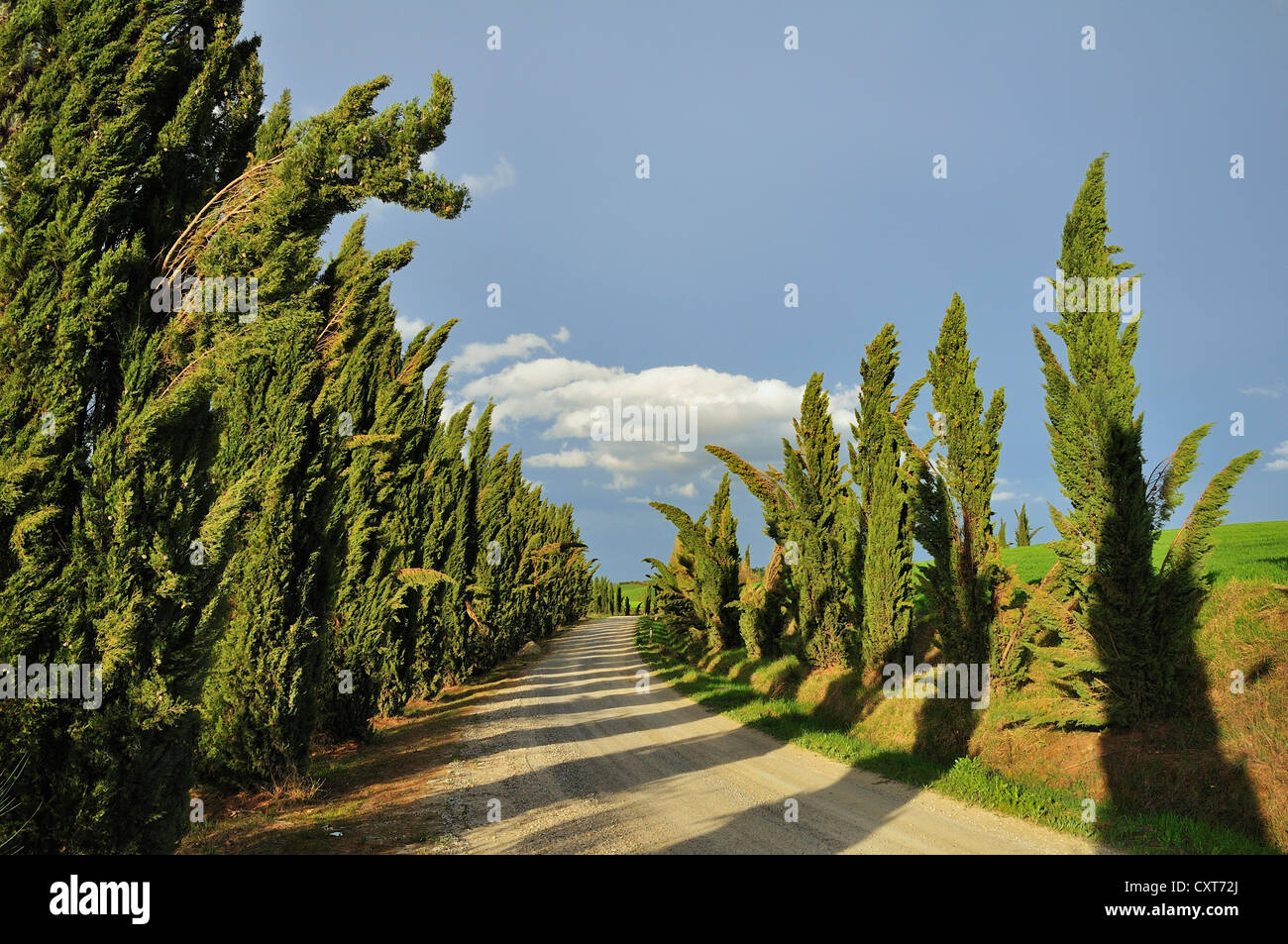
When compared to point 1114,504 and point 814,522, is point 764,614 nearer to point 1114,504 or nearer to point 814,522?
point 814,522

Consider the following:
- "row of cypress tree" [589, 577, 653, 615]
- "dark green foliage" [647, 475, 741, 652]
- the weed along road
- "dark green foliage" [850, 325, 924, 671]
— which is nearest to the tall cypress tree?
the weed along road

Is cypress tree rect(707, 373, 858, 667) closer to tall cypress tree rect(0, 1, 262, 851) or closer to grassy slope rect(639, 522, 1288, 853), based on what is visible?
grassy slope rect(639, 522, 1288, 853)

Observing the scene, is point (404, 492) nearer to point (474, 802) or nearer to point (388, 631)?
point (388, 631)

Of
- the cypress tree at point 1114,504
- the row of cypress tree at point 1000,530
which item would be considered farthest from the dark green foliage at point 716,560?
the cypress tree at point 1114,504

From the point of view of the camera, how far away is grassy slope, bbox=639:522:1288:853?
22.5ft

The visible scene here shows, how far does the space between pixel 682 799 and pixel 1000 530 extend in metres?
10.0

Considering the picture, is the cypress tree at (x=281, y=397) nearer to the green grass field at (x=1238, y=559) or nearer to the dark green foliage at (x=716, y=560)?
the green grass field at (x=1238, y=559)

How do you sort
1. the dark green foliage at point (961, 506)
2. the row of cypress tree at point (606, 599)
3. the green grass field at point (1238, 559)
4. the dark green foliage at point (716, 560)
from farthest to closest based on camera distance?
the row of cypress tree at point (606, 599) < the dark green foliage at point (716, 560) < the dark green foliage at point (961, 506) < the green grass field at point (1238, 559)

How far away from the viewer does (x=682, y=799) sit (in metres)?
8.62

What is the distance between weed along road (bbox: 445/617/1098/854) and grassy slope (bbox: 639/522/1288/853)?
0.58 metres

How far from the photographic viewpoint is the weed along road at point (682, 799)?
22.5 feet

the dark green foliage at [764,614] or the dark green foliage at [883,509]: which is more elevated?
the dark green foliage at [883,509]

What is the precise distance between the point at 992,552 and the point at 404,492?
14.1 meters

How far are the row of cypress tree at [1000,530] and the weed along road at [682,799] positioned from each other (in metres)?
3.07
